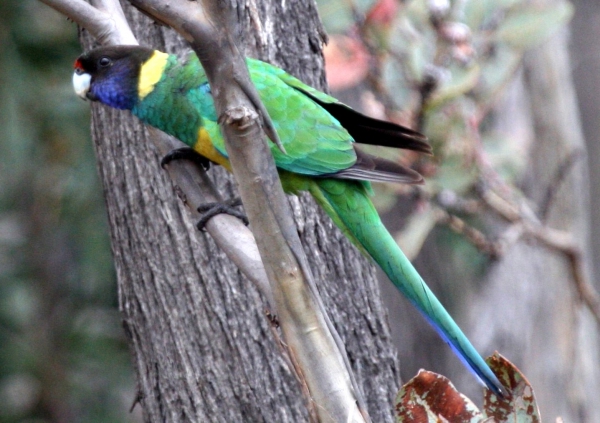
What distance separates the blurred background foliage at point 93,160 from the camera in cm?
361

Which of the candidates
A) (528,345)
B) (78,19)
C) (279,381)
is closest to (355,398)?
(279,381)

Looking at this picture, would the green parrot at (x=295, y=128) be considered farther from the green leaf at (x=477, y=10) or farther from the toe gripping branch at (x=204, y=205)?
the green leaf at (x=477, y=10)

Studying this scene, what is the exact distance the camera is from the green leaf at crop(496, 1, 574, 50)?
143 inches

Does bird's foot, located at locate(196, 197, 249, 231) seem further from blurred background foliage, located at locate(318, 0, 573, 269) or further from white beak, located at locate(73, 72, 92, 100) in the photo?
blurred background foliage, located at locate(318, 0, 573, 269)

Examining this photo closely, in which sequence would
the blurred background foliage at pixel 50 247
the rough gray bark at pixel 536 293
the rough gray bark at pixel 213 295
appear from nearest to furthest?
the rough gray bark at pixel 213 295
the blurred background foliage at pixel 50 247
the rough gray bark at pixel 536 293

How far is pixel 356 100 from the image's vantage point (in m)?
4.51

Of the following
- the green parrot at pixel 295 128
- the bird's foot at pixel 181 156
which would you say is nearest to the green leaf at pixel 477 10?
the green parrot at pixel 295 128

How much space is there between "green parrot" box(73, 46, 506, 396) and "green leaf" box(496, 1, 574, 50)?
1.64 m

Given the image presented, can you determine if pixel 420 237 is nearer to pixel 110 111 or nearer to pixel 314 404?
pixel 110 111

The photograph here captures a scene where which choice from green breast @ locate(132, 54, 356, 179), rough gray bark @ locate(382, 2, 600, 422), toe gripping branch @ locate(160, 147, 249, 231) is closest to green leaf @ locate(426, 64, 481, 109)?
rough gray bark @ locate(382, 2, 600, 422)

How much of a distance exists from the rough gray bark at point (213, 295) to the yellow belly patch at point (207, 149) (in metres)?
0.22

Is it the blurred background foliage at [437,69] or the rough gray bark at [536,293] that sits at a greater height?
the blurred background foliage at [437,69]

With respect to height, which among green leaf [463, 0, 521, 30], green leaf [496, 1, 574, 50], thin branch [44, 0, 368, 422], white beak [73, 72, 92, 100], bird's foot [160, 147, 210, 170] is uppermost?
green leaf [463, 0, 521, 30]

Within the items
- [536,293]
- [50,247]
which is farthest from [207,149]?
[536,293]
